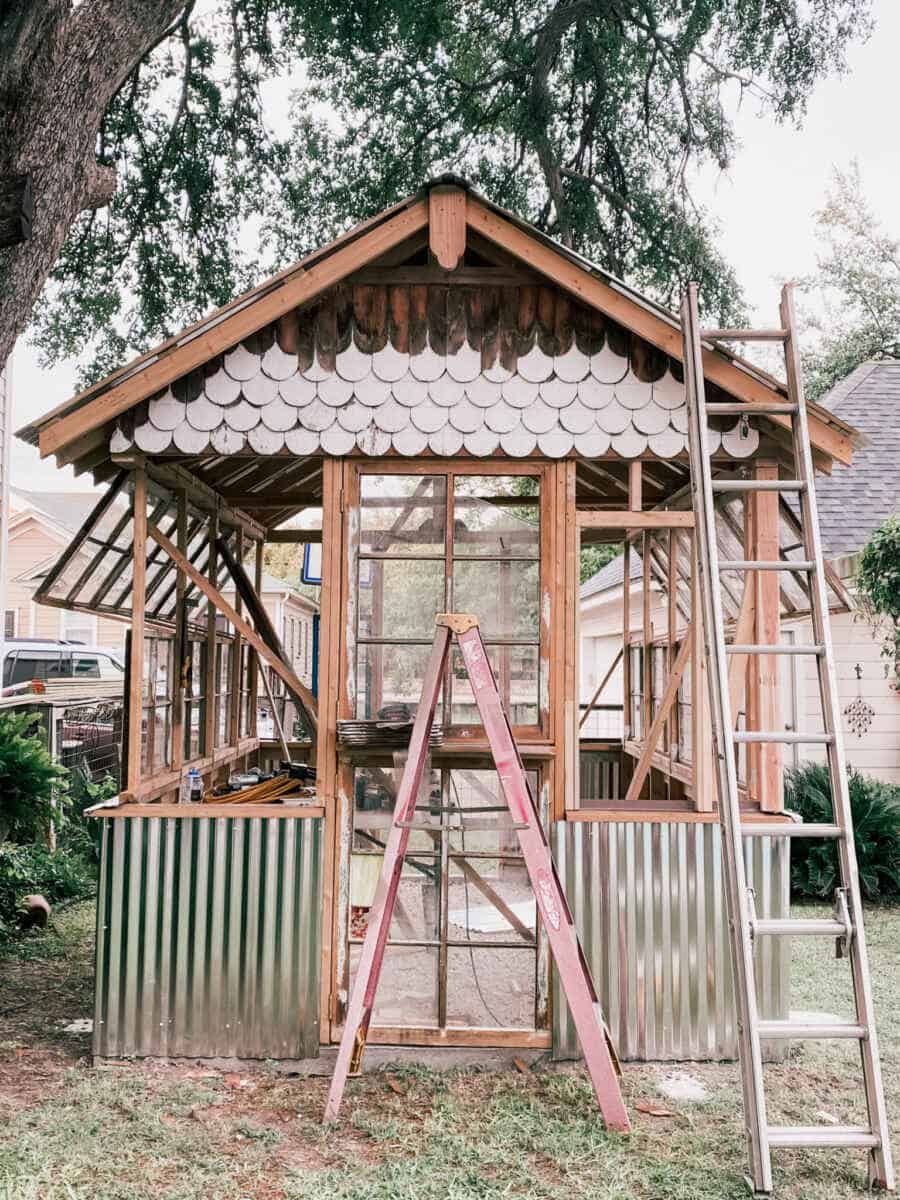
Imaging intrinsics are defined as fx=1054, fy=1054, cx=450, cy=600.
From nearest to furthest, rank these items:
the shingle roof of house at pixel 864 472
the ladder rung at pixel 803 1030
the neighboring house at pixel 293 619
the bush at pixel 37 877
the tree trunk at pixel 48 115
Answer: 1. the ladder rung at pixel 803 1030
2. the tree trunk at pixel 48 115
3. the bush at pixel 37 877
4. the shingle roof of house at pixel 864 472
5. the neighboring house at pixel 293 619

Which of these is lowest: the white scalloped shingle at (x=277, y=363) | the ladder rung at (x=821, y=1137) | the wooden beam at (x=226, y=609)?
the ladder rung at (x=821, y=1137)

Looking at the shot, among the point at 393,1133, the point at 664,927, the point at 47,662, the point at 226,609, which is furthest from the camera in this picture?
the point at 47,662

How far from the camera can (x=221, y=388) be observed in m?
5.35

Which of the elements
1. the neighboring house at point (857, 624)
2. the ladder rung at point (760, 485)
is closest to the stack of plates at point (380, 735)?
the ladder rung at point (760, 485)

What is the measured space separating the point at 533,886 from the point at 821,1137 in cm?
142

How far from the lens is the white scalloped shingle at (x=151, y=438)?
17.4 ft

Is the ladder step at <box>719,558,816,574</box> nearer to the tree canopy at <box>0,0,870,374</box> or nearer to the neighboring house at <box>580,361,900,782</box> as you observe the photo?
the neighboring house at <box>580,361,900,782</box>

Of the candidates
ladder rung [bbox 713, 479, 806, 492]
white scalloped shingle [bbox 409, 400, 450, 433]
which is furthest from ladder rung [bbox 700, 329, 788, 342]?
white scalloped shingle [bbox 409, 400, 450, 433]

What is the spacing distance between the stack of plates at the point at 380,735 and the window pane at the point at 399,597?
0.51 meters

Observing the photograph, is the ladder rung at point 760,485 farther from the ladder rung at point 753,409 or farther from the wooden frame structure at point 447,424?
the wooden frame structure at point 447,424

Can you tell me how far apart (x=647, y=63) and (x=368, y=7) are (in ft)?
11.2

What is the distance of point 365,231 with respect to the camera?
5.14 meters

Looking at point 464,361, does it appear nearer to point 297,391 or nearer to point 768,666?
point 297,391

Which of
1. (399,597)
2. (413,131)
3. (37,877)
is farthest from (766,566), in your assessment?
(413,131)
